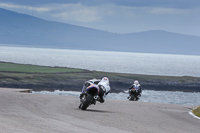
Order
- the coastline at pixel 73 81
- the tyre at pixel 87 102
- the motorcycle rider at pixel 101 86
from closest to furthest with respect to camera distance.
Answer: the tyre at pixel 87 102
the motorcycle rider at pixel 101 86
the coastline at pixel 73 81

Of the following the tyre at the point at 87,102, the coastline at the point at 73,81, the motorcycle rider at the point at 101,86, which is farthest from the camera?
the coastline at the point at 73,81

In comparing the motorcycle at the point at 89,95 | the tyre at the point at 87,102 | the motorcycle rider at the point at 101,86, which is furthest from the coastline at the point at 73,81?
the tyre at the point at 87,102

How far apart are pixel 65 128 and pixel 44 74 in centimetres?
8397

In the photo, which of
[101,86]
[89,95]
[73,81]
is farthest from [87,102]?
[73,81]

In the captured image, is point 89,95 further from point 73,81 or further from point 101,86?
point 73,81

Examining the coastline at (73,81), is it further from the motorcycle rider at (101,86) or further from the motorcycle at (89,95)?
the motorcycle at (89,95)

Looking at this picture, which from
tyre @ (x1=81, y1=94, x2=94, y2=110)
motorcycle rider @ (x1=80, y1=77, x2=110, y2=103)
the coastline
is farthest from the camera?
the coastline

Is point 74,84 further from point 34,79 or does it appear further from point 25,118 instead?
point 25,118

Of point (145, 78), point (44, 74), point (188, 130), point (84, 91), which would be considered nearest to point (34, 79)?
point (44, 74)

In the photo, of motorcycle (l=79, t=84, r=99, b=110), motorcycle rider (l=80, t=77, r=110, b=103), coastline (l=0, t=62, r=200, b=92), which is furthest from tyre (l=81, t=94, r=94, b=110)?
coastline (l=0, t=62, r=200, b=92)

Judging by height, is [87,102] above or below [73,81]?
below

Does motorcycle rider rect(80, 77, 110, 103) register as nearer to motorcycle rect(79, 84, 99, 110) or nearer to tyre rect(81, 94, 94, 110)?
motorcycle rect(79, 84, 99, 110)

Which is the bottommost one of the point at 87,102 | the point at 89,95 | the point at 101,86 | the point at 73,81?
the point at 87,102

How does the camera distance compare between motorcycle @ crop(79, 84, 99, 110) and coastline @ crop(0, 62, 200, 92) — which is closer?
motorcycle @ crop(79, 84, 99, 110)
